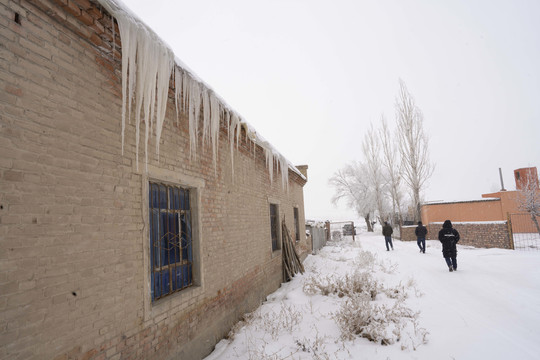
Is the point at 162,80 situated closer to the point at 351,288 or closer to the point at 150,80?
the point at 150,80

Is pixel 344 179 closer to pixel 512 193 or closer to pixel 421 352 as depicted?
pixel 512 193

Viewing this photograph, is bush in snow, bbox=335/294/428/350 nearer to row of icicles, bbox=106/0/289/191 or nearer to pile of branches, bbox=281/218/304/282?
row of icicles, bbox=106/0/289/191

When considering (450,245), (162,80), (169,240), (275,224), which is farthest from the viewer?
(275,224)

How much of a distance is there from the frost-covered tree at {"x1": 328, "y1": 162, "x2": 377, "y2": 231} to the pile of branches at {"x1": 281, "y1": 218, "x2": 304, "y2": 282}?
23992mm

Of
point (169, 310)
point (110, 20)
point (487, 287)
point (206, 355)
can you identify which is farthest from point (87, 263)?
point (487, 287)

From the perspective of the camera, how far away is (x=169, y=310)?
2979 mm

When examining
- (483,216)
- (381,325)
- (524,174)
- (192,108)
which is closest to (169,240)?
(192,108)

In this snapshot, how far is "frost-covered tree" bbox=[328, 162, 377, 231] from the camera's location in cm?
3060

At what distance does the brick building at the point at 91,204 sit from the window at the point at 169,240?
0.02m

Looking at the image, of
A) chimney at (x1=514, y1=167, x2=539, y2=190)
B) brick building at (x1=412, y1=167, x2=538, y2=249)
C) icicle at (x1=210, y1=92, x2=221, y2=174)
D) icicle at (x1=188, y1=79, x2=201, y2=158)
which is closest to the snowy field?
icicle at (x1=188, y1=79, x2=201, y2=158)

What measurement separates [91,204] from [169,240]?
1.33m

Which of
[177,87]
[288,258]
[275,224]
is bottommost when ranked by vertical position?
[288,258]

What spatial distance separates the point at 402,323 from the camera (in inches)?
161

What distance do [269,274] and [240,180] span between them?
267 cm
